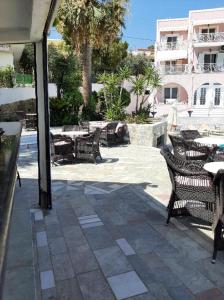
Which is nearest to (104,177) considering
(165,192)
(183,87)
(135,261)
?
(165,192)

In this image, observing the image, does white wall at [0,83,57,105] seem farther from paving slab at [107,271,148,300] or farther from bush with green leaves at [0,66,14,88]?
paving slab at [107,271,148,300]

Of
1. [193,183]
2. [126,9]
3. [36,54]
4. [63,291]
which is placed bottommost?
[63,291]

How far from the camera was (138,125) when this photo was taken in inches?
489

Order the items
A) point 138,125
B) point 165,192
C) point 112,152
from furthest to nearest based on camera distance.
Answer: point 138,125, point 112,152, point 165,192

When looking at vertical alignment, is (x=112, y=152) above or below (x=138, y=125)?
below

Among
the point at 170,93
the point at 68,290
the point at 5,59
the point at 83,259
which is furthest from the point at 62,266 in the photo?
the point at 170,93

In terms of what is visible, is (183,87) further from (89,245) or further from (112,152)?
(89,245)

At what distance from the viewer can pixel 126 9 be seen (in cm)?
1525

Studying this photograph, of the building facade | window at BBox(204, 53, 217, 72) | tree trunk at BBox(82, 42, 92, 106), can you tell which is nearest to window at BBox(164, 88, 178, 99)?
the building facade

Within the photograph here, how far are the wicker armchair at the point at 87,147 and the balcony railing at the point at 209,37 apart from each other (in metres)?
28.9

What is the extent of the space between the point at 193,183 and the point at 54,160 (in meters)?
5.28

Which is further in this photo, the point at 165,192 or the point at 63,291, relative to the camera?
the point at 165,192

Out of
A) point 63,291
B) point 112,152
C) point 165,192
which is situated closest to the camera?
point 63,291

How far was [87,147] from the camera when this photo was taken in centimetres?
934
